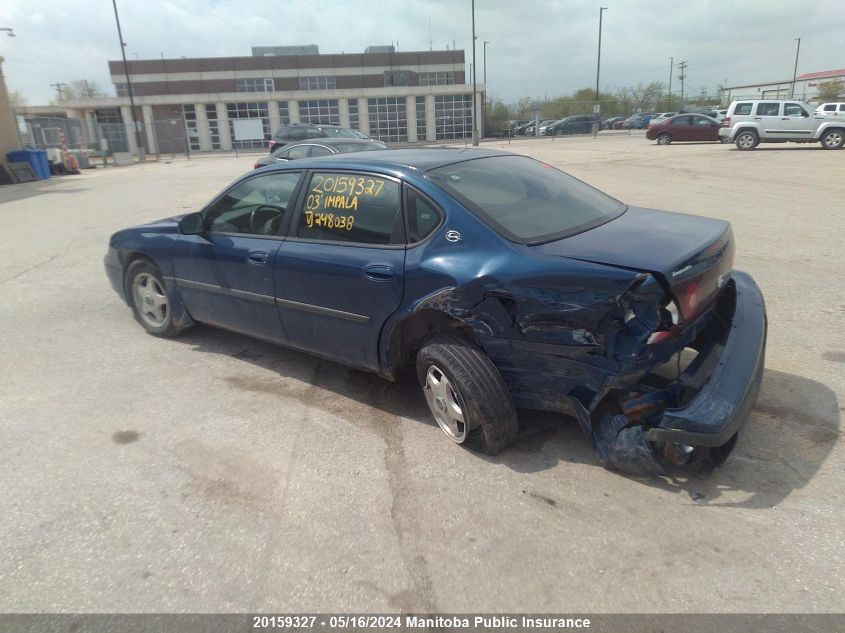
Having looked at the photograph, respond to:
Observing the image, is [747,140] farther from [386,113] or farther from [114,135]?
[386,113]

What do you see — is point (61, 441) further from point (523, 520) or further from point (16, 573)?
point (523, 520)

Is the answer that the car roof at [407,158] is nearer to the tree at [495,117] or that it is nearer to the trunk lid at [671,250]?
the trunk lid at [671,250]

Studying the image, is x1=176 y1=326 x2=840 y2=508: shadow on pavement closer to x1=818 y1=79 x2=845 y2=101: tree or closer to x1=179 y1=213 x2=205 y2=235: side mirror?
x1=179 y1=213 x2=205 y2=235: side mirror

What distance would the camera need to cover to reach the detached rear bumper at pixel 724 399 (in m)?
2.62

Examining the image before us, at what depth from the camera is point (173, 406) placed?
4.04 metres

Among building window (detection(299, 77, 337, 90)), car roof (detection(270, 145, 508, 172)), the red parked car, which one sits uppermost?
building window (detection(299, 77, 337, 90))

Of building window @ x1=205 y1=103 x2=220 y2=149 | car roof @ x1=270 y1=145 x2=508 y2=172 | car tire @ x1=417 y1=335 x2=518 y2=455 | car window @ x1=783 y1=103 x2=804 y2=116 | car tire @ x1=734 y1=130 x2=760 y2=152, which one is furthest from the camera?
building window @ x1=205 y1=103 x2=220 y2=149

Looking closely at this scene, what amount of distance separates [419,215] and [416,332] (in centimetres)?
68

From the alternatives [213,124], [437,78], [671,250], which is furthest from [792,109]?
[213,124]

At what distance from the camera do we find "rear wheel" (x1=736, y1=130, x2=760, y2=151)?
78.0 ft

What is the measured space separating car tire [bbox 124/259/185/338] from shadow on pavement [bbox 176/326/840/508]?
0.98m

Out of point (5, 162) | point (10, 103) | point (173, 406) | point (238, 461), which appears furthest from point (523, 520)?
point (10, 103)

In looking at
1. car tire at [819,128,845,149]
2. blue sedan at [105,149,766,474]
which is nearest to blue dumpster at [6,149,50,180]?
blue sedan at [105,149,766,474]

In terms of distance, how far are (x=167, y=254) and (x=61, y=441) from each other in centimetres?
179
